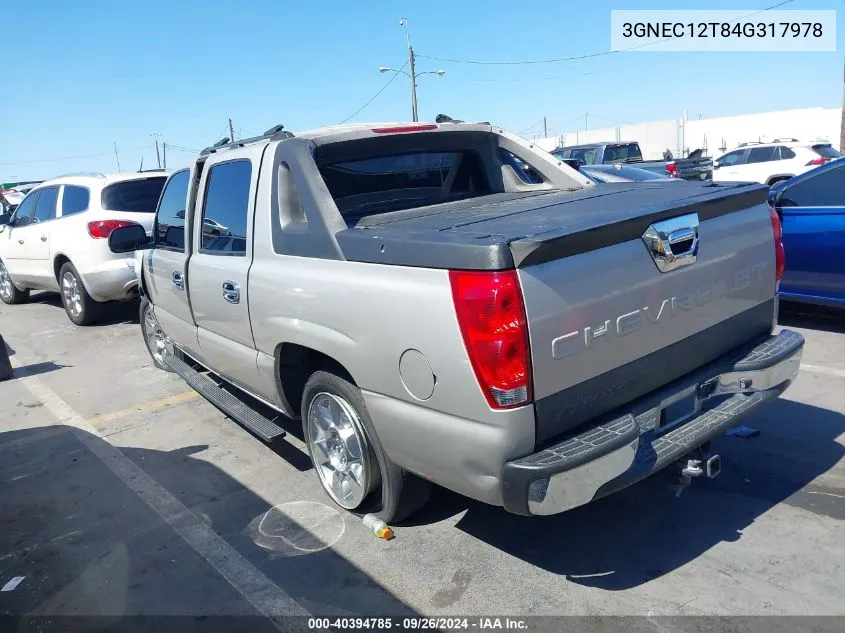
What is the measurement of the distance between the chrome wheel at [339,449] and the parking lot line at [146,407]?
2.54 m

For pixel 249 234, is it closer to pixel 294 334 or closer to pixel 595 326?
pixel 294 334

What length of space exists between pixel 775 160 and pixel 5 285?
623 inches

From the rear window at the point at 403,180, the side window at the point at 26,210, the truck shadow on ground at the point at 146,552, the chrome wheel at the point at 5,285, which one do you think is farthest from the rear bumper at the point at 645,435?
the chrome wheel at the point at 5,285

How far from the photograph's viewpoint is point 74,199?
8859mm

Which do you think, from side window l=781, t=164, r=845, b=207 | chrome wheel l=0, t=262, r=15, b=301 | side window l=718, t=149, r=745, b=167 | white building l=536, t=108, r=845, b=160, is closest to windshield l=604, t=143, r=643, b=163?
side window l=718, t=149, r=745, b=167

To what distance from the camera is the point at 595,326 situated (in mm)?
2662

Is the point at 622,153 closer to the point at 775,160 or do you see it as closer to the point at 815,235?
the point at 775,160

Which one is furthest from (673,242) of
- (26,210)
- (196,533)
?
(26,210)

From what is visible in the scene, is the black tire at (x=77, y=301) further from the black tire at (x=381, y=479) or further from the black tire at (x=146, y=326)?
the black tire at (x=381, y=479)

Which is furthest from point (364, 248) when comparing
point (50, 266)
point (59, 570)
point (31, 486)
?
point (50, 266)

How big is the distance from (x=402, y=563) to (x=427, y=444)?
0.80 m

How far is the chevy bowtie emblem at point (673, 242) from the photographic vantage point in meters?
2.87

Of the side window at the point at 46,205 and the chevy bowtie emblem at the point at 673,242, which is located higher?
the side window at the point at 46,205

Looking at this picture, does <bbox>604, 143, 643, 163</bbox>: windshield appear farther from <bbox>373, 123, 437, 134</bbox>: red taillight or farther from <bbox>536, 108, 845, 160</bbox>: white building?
<bbox>536, 108, 845, 160</bbox>: white building
